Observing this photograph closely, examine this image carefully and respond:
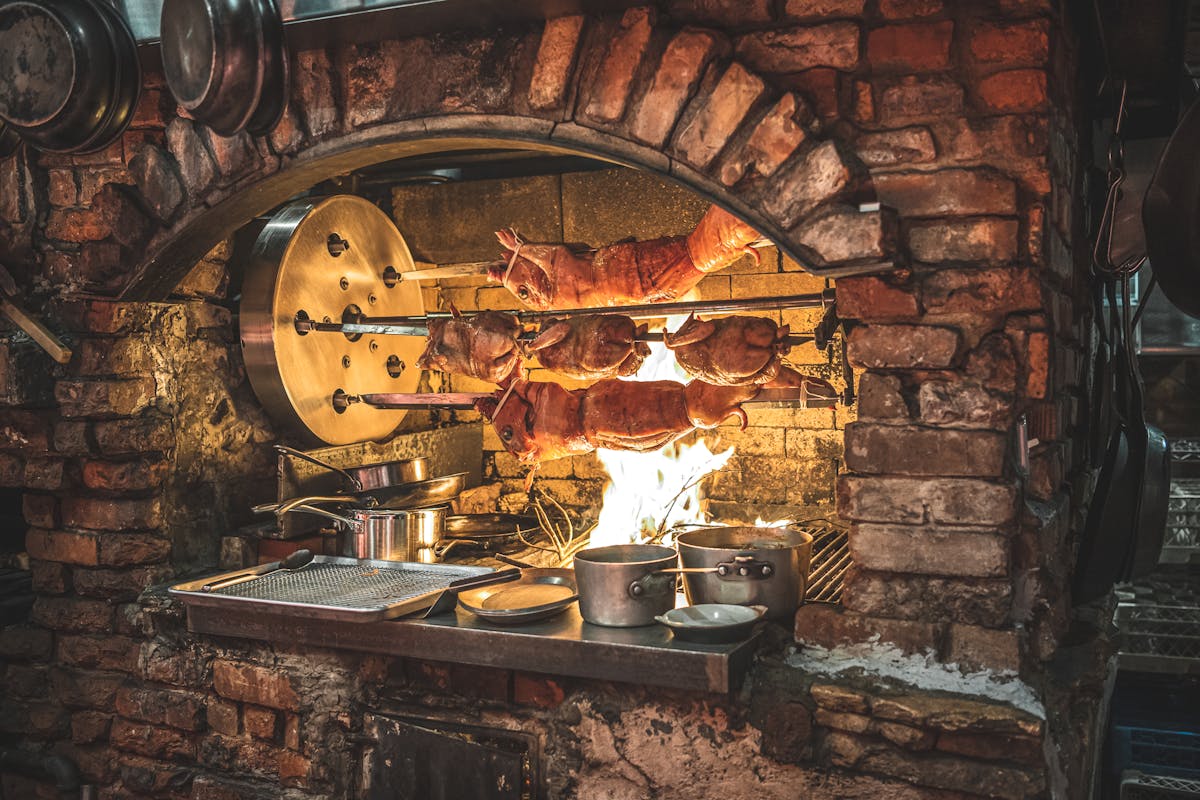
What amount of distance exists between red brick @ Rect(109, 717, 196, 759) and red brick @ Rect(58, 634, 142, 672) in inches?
8.4

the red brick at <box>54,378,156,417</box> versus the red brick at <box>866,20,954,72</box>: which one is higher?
the red brick at <box>866,20,954,72</box>

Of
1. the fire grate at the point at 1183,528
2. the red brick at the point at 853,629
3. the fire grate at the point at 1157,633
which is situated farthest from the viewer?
the fire grate at the point at 1183,528

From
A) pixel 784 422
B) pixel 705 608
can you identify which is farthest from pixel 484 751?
pixel 784 422

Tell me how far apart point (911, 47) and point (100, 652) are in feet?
11.5

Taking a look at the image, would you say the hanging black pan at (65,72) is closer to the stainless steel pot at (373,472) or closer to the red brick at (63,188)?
the red brick at (63,188)

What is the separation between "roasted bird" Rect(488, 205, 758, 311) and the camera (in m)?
3.41

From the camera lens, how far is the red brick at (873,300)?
2473 mm

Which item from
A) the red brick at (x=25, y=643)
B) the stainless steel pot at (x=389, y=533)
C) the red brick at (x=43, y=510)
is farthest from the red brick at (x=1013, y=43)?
the red brick at (x=25, y=643)

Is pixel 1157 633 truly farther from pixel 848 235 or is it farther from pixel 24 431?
pixel 24 431

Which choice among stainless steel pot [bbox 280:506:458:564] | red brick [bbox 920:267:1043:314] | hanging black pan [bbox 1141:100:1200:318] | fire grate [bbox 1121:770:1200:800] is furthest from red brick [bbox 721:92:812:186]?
fire grate [bbox 1121:770:1200:800]

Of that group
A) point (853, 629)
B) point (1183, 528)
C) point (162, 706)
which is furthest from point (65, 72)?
point (1183, 528)

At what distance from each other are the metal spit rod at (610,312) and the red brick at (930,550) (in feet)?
2.50

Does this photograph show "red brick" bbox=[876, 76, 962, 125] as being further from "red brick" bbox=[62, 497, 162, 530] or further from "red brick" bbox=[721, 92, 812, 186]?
"red brick" bbox=[62, 497, 162, 530]

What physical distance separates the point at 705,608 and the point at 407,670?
103 centimetres
